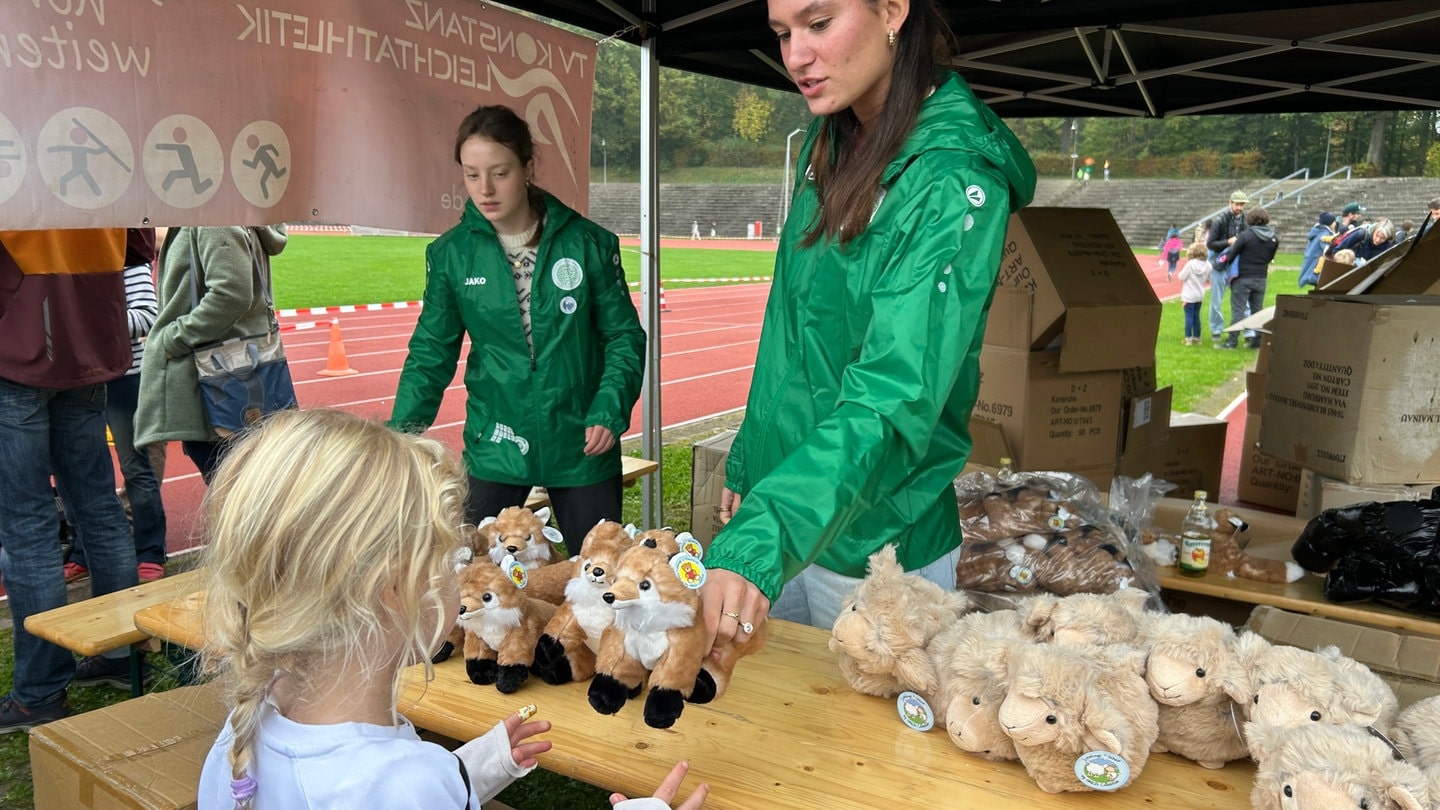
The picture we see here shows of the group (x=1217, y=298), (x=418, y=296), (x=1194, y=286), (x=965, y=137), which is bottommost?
(x=418, y=296)

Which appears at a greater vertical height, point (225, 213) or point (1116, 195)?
point (1116, 195)

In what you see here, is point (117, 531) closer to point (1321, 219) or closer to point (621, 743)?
point (621, 743)

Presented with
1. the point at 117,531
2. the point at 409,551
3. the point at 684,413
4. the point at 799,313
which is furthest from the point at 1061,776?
the point at 684,413

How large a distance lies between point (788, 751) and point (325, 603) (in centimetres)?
74

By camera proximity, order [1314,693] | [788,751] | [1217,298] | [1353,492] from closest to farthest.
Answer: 1. [1314,693]
2. [788,751]
3. [1353,492]
4. [1217,298]

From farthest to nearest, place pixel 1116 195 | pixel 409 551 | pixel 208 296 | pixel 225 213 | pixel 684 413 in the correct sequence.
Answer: pixel 1116 195 < pixel 684 413 < pixel 208 296 < pixel 225 213 < pixel 409 551

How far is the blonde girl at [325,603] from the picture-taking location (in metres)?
1.11

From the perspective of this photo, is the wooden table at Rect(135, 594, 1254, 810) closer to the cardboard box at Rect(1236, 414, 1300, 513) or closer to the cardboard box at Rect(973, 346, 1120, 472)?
the cardboard box at Rect(973, 346, 1120, 472)

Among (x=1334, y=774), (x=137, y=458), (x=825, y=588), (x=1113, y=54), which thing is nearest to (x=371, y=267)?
(x=137, y=458)

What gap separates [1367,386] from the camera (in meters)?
3.28

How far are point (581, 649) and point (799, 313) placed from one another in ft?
2.37

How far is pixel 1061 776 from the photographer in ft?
4.48

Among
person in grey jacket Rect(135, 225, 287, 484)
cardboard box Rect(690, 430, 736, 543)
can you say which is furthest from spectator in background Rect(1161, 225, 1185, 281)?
person in grey jacket Rect(135, 225, 287, 484)

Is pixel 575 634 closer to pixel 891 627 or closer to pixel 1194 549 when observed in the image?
pixel 891 627
